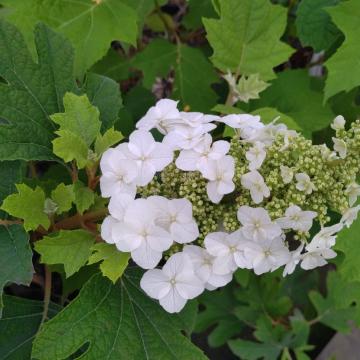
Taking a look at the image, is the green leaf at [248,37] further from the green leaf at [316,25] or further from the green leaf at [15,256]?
the green leaf at [15,256]

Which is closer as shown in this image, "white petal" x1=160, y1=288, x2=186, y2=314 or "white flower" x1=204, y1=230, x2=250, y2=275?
"white flower" x1=204, y1=230, x2=250, y2=275

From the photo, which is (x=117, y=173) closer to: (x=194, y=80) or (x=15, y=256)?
(x=15, y=256)

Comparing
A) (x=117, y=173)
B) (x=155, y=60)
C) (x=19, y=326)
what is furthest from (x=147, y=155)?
(x=155, y=60)

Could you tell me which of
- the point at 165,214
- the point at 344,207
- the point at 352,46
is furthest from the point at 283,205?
the point at 352,46

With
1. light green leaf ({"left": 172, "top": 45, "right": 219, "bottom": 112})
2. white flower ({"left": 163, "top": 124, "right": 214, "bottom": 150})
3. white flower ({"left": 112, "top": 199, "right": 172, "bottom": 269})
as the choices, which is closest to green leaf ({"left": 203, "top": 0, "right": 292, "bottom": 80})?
light green leaf ({"left": 172, "top": 45, "right": 219, "bottom": 112})

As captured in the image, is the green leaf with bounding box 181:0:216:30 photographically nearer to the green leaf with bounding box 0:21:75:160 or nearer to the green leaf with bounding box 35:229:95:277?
the green leaf with bounding box 0:21:75:160

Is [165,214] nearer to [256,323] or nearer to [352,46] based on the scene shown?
[352,46]
